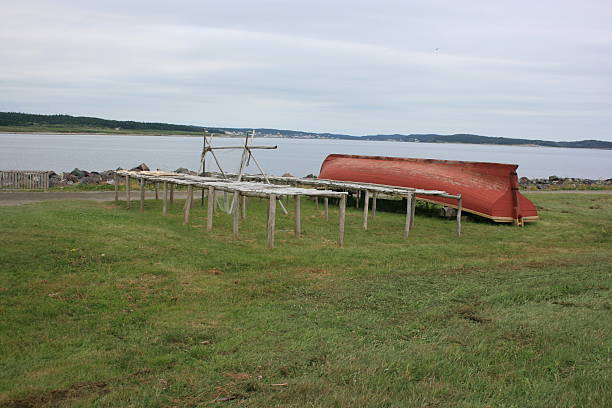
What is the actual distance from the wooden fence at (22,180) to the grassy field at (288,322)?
11.0m

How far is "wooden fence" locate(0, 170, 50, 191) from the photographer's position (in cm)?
2525

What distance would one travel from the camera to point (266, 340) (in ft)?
23.1

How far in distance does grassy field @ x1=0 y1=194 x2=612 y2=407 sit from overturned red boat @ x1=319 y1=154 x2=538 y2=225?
5.01 metres

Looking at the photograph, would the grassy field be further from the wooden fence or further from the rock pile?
the rock pile

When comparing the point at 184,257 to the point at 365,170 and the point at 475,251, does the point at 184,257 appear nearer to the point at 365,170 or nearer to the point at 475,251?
the point at 475,251

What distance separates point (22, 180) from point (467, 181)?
18.0 meters

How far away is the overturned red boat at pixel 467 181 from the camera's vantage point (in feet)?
65.9

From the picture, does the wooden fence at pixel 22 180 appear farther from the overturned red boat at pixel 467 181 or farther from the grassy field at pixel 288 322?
the overturned red boat at pixel 467 181

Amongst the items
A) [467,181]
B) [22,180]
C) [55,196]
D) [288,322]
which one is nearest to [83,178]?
[22,180]

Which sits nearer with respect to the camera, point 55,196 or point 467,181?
point 467,181

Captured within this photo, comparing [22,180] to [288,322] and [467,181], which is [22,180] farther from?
[288,322]

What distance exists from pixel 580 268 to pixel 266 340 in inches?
305

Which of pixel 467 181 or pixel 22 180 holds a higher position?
pixel 467 181

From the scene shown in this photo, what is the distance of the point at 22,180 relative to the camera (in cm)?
2566
